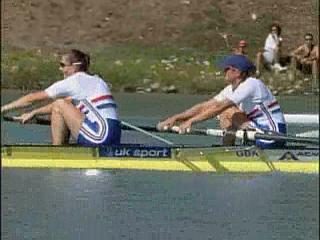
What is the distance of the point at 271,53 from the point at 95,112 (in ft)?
30.3

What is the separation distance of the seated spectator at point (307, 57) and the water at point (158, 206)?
815 cm

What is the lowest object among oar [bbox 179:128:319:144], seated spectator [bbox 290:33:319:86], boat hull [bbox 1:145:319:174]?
boat hull [bbox 1:145:319:174]

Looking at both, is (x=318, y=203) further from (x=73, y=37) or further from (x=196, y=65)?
(x=196, y=65)

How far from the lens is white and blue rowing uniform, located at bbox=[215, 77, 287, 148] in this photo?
888 cm

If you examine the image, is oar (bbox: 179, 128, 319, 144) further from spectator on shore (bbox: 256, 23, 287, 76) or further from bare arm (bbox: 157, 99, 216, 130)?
spectator on shore (bbox: 256, 23, 287, 76)

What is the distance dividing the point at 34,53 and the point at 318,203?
35.8 ft

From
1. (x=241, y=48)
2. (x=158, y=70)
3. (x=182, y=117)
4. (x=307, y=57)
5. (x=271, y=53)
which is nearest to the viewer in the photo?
(x=182, y=117)

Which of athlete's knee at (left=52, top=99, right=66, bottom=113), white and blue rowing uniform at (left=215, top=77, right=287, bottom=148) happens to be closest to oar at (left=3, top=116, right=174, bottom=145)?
athlete's knee at (left=52, top=99, right=66, bottom=113)

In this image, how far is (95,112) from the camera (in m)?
8.71

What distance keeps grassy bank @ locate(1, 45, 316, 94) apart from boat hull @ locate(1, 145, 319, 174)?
29.1 ft

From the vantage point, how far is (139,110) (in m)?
15.6

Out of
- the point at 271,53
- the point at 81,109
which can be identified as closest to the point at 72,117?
the point at 81,109

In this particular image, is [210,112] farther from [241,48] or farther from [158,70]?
[158,70]

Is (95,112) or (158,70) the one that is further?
(158,70)
